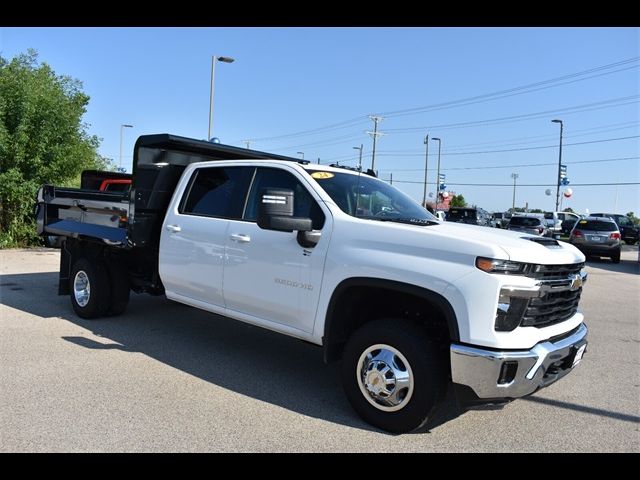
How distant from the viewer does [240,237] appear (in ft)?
15.9

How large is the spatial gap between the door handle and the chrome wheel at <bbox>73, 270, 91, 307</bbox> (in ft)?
9.05

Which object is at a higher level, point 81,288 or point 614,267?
point 614,267

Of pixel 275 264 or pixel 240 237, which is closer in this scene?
pixel 275 264

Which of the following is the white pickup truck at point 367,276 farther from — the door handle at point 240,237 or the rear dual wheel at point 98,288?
the rear dual wheel at point 98,288

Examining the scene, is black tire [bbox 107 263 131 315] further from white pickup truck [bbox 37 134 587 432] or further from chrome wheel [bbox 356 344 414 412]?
chrome wheel [bbox 356 344 414 412]

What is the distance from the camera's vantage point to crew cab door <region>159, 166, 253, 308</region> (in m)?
5.11

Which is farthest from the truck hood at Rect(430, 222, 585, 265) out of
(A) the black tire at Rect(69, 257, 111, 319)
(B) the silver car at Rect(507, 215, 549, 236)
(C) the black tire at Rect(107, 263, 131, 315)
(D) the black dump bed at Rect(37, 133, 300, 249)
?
(B) the silver car at Rect(507, 215, 549, 236)

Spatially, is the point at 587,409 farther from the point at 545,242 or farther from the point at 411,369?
the point at 411,369

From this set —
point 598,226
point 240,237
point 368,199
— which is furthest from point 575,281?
point 598,226

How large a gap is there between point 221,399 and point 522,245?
263cm

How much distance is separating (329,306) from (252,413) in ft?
3.31

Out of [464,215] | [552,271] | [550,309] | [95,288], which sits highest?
[464,215]

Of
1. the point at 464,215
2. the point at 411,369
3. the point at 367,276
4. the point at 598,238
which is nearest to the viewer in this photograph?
the point at 411,369

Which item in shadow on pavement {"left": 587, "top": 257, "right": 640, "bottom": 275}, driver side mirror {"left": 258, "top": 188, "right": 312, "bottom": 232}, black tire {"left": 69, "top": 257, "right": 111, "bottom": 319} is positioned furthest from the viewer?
shadow on pavement {"left": 587, "top": 257, "right": 640, "bottom": 275}
